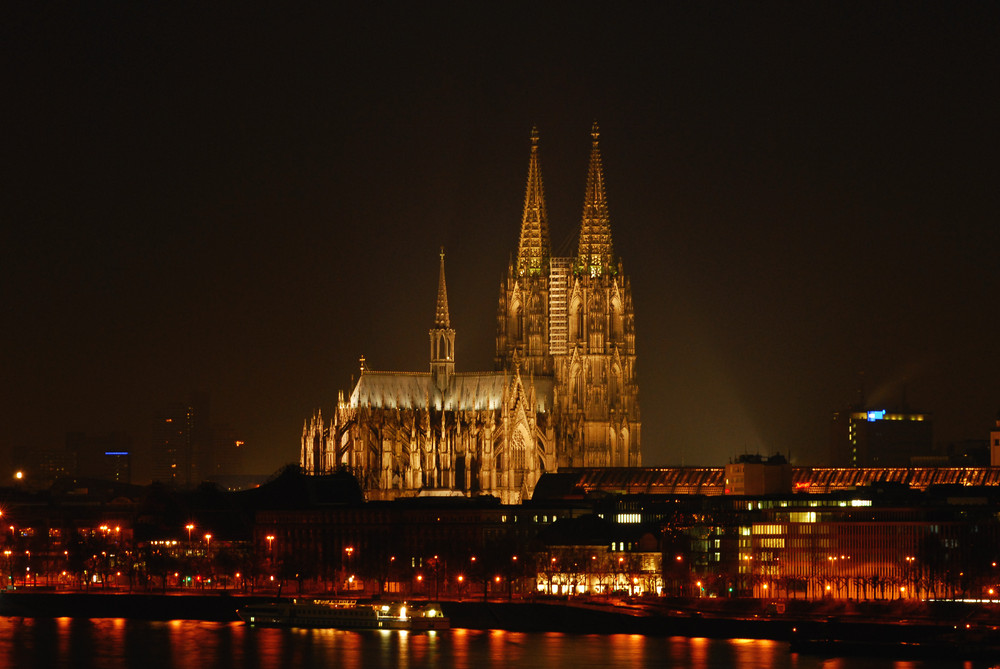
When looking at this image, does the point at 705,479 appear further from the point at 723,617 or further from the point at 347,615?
the point at 723,617

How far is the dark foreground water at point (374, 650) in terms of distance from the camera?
313ft

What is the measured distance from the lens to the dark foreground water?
95.3 m

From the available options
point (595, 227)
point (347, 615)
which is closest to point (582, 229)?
point (595, 227)

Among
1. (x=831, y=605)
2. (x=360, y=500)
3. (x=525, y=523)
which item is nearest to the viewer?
(x=831, y=605)

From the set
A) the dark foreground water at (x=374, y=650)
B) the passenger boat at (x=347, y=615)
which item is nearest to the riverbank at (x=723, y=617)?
the dark foreground water at (x=374, y=650)

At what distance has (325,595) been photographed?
130 metres

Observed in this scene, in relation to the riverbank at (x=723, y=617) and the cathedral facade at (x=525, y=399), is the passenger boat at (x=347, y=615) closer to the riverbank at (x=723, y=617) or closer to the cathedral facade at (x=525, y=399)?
the riverbank at (x=723, y=617)

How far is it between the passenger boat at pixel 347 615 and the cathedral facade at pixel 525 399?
42.4 metres

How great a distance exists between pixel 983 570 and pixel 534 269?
168ft

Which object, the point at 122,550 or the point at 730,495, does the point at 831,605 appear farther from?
the point at 122,550

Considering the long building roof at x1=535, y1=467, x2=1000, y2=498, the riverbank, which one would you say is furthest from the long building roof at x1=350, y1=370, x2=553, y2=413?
the riverbank

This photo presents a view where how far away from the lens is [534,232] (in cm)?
16462

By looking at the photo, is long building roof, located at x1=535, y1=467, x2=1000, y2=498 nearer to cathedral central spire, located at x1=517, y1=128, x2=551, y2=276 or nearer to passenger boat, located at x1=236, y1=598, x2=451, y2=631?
cathedral central spire, located at x1=517, y1=128, x2=551, y2=276

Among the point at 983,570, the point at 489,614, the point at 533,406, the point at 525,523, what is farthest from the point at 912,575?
the point at 533,406
